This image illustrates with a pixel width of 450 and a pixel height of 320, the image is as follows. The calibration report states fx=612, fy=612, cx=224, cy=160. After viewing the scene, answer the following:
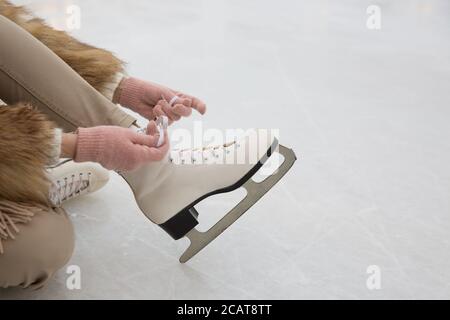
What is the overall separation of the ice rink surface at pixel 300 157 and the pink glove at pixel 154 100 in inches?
8.7

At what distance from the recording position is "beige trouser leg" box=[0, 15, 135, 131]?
0.90 meters

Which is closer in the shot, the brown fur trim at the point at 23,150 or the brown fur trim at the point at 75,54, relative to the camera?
the brown fur trim at the point at 23,150

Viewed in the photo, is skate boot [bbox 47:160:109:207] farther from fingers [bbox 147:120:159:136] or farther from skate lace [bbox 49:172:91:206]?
fingers [bbox 147:120:159:136]

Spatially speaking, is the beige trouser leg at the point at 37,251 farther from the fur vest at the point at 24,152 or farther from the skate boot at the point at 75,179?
the skate boot at the point at 75,179

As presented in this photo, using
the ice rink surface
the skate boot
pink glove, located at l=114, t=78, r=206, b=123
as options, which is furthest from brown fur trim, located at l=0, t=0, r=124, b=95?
the ice rink surface

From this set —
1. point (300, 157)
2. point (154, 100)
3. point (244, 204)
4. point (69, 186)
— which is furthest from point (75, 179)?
point (300, 157)

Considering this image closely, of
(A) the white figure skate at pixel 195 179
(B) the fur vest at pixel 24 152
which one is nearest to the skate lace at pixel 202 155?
(A) the white figure skate at pixel 195 179

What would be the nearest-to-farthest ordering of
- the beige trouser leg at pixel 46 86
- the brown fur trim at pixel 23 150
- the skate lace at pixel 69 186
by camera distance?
1. the brown fur trim at pixel 23 150
2. the beige trouser leg at pixel 46 86
3. the skate lace at pixel 69 186

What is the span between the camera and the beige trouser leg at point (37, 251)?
2.68ft

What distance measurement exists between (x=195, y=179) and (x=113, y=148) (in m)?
0.17

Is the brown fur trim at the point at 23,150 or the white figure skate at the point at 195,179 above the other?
the brown fur trim at the point at 23,150

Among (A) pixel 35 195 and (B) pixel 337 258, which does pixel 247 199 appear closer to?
(B) pixel 337 258

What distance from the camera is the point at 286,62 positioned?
207 centimetres

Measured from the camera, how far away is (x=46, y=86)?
0.91 m
